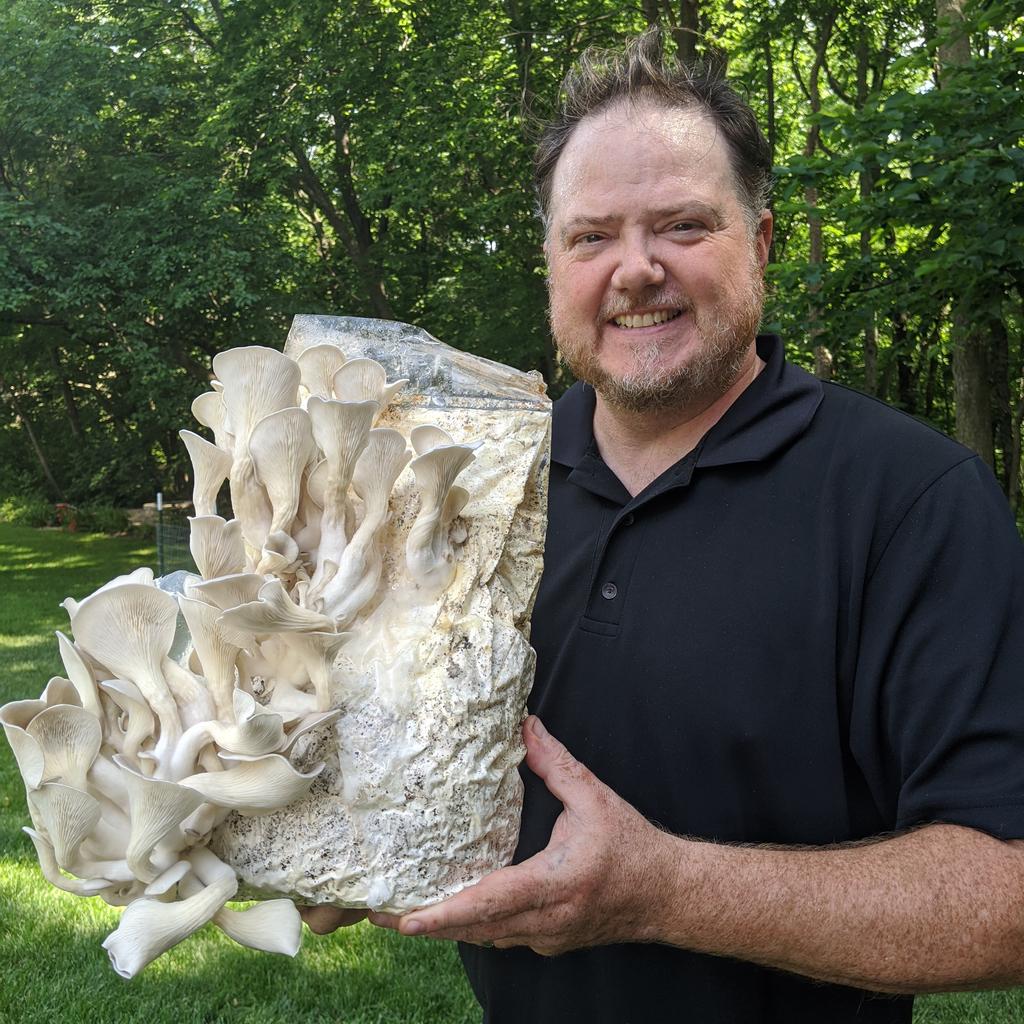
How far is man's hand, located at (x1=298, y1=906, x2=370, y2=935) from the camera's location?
2.04 meters

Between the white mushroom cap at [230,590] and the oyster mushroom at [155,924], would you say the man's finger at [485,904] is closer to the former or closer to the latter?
the oyster mushroom at [155,924]

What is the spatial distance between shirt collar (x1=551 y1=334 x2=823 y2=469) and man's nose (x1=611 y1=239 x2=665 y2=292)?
0.38 metres

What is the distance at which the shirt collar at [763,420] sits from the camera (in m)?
2.38

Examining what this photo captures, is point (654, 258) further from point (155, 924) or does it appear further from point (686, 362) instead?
point (155, 924)

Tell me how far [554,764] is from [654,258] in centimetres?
120

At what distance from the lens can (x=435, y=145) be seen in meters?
12.3

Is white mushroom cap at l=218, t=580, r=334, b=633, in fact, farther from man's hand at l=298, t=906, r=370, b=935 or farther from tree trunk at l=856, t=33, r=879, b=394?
tree trunk at l=856, t=33, r=879, b=394

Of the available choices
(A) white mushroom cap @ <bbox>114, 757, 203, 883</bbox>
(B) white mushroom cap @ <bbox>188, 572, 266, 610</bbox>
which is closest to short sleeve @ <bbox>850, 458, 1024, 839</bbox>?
(B) white mushroom cap @ <bbox>188, 572, 266, 610</bbox>

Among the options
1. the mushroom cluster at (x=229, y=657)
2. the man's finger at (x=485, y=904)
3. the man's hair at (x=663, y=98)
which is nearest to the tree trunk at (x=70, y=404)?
the man's hair at (x=663, y=98)

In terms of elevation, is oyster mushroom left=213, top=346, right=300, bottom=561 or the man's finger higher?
oyster mushroom left=213, top=346, right=300, bottom=561

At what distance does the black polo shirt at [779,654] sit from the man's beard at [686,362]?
0.10 meters

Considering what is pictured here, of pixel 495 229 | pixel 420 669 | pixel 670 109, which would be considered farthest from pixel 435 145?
pixel 420 669

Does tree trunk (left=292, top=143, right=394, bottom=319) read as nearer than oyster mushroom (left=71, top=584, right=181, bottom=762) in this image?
No

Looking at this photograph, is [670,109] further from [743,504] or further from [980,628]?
[980,628]
